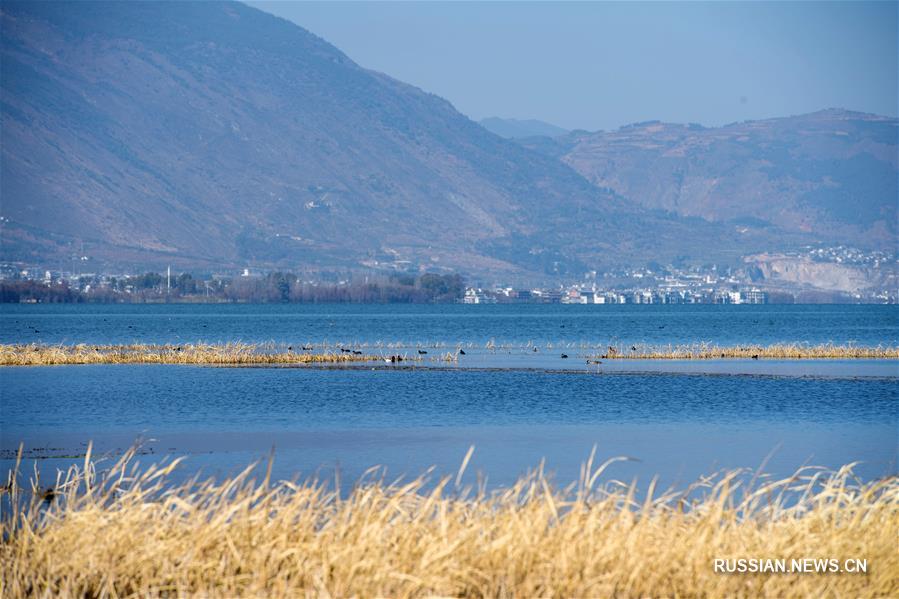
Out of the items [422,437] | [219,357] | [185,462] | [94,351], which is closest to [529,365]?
[219,357]

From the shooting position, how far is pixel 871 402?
4244 centimetres

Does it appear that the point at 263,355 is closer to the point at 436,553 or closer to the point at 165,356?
the point at 165,356

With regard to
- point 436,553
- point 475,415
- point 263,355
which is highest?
point 436,553

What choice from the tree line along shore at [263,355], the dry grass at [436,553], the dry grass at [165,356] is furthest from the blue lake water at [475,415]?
the dry grass at [436,553]

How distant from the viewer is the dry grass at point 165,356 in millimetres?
59719

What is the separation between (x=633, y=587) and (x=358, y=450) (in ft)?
55.1

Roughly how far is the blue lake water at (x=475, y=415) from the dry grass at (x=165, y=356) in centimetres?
101

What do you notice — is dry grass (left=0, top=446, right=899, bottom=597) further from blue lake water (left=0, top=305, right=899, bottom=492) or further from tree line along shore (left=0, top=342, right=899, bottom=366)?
tree line along shore (left=0, top=342, right=899, bottom=366)

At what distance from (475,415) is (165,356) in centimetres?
2781

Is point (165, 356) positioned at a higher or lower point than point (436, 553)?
lower

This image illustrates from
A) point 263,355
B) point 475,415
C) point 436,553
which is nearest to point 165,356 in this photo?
point 263,355

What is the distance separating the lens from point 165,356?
6297 cm

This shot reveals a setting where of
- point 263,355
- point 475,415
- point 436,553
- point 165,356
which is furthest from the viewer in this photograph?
point 263,355

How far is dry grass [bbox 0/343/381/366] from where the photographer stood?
59719 millimetres
